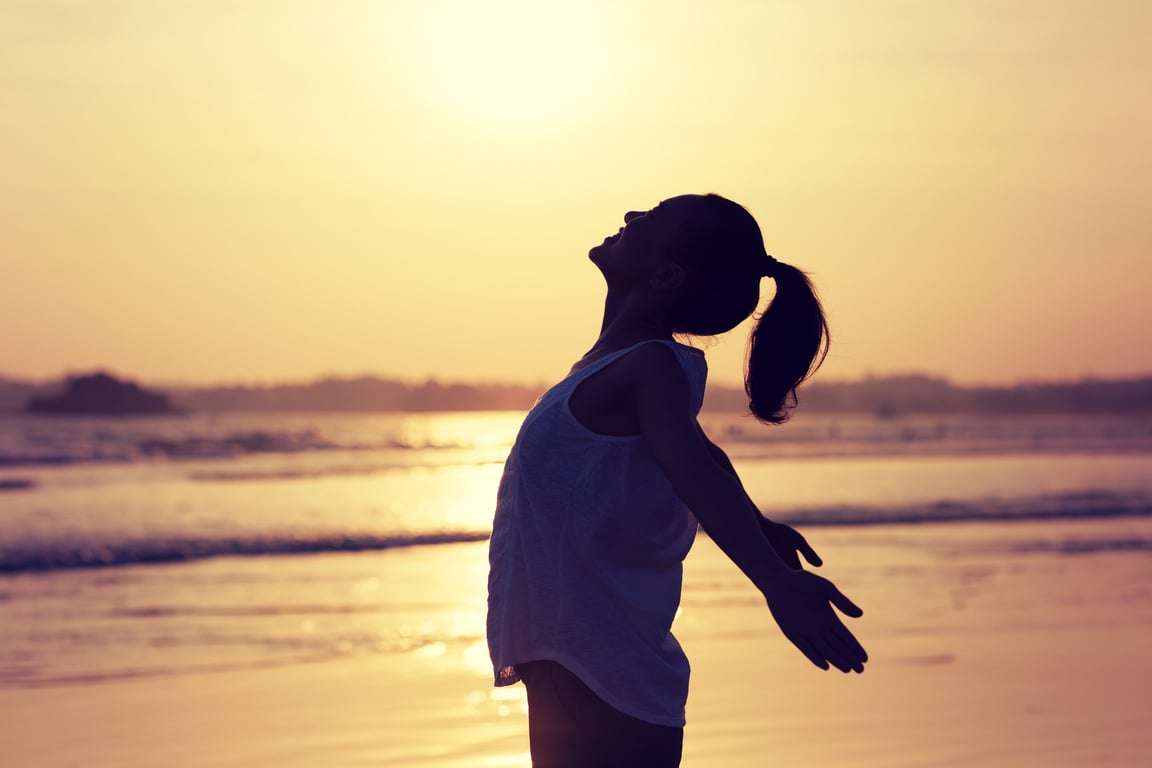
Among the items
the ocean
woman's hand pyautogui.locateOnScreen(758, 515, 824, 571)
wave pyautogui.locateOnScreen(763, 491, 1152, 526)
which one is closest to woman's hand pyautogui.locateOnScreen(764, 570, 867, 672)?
woman's hand pyautogui.locateOnScreen(758, 515, 824, 571)

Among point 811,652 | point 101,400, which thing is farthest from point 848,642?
point 101,400

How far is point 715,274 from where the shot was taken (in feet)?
7.13

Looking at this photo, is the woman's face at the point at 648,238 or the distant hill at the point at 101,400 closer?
the woman's face at the point at 648,238

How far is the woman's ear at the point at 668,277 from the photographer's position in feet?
7.11

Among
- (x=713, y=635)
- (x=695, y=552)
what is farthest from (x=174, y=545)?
(x=713, y=635)

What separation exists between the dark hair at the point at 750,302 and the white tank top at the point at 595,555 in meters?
0.14

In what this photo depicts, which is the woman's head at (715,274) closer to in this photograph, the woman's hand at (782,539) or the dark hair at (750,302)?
the dark hair at (750,302)

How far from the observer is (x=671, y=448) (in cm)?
192

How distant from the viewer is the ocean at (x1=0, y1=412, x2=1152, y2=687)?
8.85m

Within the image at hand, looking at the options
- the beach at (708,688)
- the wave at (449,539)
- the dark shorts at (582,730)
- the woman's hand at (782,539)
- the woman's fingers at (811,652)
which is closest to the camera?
the woman's fingers at (811,652)

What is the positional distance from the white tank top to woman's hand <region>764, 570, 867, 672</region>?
0.94 ft

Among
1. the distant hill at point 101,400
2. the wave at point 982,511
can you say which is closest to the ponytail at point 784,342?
Answer: the wave at point 982,511

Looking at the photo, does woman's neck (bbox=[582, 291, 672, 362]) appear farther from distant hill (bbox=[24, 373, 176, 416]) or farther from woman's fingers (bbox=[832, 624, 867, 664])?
distant hill (bbox=[24, 373, 176, 416])

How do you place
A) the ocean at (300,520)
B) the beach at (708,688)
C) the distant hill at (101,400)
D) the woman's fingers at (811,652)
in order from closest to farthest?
1. the woman's fingers at (811,652)
2. the beach at (708,688)
3. the ocean at (300,520)
4. the distant hill at (101,400)
